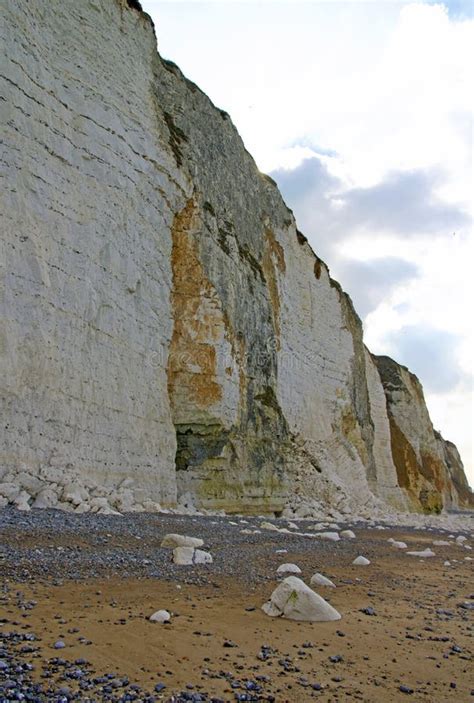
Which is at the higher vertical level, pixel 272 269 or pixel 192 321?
pixel 272 269

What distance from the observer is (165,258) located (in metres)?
11.9

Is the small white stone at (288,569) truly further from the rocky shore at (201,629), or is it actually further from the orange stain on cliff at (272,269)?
the orange stain on cliff at (272,269)

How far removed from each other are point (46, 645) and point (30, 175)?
7.36m

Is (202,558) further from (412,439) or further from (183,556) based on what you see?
(412,439)

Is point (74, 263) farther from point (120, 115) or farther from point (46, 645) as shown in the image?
point (46, 645)

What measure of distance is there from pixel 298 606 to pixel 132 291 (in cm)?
799

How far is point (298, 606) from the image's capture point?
3279 millimetres

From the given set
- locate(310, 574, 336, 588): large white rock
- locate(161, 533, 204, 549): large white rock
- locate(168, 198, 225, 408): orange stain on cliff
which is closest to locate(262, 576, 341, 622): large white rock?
locate(310, 574, 336, 588): large white rock

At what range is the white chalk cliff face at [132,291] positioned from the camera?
7.94 metres

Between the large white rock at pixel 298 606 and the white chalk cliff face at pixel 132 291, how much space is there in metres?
4.28

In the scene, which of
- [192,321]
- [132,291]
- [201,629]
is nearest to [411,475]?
[192,321]

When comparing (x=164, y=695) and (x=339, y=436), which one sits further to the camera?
(x=339, y=436)

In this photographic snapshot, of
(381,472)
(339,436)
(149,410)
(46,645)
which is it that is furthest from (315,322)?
(46,645)

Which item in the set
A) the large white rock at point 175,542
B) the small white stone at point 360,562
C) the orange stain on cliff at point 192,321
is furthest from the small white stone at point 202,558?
the orange stain on cliff at point 192,321
